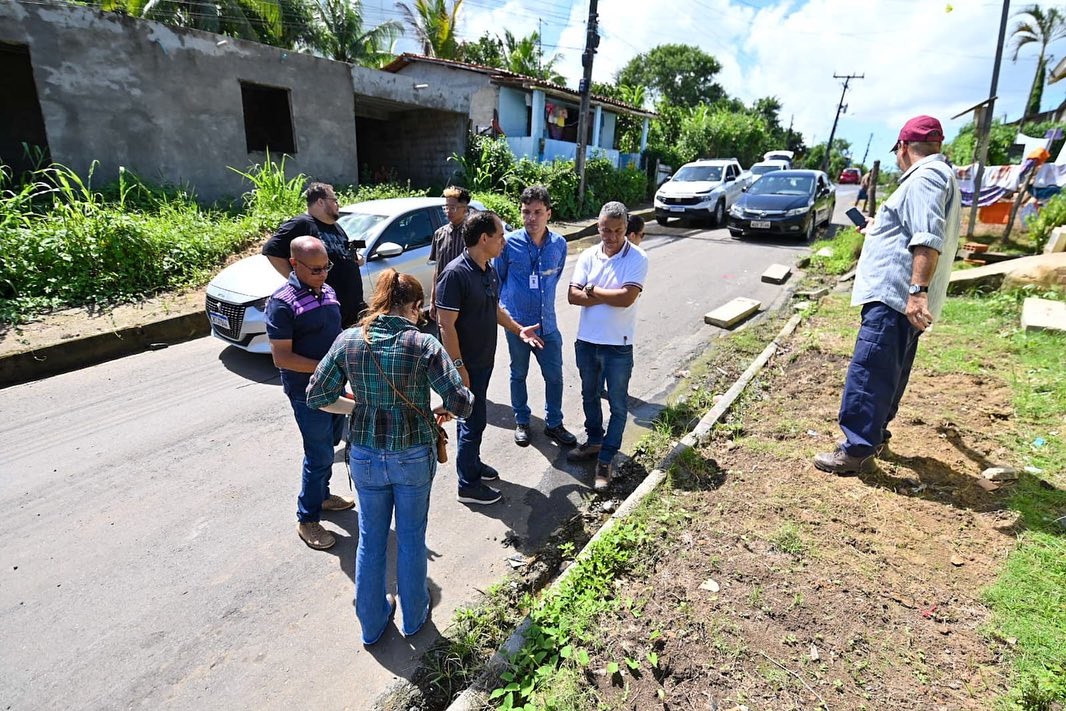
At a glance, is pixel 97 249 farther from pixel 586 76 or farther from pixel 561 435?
pixel 586 76

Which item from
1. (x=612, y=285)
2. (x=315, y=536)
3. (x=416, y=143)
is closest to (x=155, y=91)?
(x=416, y=143)

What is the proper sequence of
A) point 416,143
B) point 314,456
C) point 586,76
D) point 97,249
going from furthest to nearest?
point 416,143 < point 586,76 < point 97,249 < point 314,456

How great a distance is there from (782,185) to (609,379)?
13.5m

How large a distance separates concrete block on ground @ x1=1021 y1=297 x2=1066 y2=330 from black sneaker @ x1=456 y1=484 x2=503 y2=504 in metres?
6.41

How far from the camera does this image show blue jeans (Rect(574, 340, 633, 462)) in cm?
382

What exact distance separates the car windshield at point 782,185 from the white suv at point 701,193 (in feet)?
4.28

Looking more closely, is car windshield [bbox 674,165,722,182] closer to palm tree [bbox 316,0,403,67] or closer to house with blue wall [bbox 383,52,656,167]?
house with blue wall [bbox 383,52,656,167]

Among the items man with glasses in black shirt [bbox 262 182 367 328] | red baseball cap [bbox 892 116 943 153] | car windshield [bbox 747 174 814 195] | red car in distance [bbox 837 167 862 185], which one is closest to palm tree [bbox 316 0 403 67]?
car windshield [bbox 747 174 814 195]

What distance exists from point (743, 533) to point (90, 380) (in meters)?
6.30

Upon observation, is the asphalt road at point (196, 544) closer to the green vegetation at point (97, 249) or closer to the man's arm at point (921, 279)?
the green vegetation at point (97, 249)

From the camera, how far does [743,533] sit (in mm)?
3219

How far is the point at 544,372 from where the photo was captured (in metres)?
4.32

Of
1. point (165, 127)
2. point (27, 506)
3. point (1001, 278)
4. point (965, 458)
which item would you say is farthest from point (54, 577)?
point (1001, 278)

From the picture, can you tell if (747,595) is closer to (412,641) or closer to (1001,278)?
(412,641)
